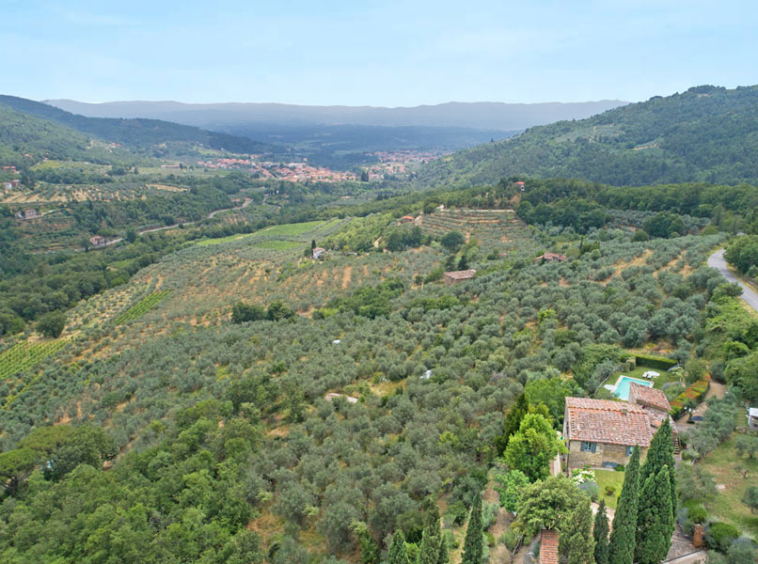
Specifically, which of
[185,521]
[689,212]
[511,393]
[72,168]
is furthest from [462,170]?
[185,521]

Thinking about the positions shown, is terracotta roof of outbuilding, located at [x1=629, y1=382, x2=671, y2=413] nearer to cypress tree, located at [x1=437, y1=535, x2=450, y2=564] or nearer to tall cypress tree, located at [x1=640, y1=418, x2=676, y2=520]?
tall cypress tree, located at [x1=640, y1=418, x2=676, y2=520]

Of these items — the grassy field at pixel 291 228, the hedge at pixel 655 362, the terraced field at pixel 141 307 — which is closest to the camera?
the hedge at pixel 655 362

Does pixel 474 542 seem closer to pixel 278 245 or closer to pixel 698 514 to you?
pixel 698 514

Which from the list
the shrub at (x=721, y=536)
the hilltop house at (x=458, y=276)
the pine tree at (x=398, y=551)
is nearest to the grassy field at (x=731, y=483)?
the shrub at (x=721, y=536)

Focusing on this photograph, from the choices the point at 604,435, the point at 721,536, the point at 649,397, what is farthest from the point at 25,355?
the point at 721,536

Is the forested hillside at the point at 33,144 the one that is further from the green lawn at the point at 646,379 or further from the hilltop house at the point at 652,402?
the hilltop house at the point at 652,402

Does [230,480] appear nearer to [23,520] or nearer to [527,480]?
[23,520]
